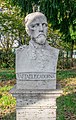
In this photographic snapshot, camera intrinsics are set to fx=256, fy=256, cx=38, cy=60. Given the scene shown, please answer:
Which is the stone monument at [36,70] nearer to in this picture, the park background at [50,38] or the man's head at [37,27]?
the man's head at [37,27]

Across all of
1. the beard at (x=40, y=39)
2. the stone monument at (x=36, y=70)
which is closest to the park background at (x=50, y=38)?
the stone monument at (x=36, y=70)

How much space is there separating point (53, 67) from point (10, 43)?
565 inches

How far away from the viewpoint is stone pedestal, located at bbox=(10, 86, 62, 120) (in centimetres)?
354

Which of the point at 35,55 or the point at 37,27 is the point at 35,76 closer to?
the point at 35,55

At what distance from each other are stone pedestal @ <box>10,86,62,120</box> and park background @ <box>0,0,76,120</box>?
155 centimetres

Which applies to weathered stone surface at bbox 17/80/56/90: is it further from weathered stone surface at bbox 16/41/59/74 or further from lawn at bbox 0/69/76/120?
lawn at bbox 0/69/76/120

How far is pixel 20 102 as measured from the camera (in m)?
3.65

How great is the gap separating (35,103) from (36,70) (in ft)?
1.55

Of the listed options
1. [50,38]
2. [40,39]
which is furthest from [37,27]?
[50,38]

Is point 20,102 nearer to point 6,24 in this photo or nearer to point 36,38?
point 36,38

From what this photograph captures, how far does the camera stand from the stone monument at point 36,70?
3555mm

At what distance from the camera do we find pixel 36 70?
3.60 metres

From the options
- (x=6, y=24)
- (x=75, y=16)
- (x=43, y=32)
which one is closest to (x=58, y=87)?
(x=43, y=32)

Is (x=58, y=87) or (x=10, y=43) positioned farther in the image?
(x=10, y=43)
